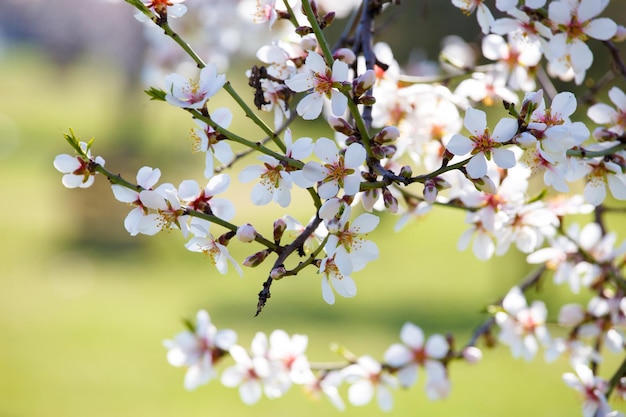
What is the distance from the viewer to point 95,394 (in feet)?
15.9

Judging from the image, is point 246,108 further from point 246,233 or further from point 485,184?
point 485,184

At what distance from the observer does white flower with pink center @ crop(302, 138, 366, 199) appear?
91cm

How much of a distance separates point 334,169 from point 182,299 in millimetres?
6352

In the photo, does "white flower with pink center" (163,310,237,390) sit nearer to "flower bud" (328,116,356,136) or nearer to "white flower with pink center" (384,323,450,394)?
"white flower with pink center" (384,323,450,394)

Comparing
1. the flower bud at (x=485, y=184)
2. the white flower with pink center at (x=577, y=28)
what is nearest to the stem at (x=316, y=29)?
the flower bud at (x=485, y=184)

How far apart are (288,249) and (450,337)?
2.44 feet

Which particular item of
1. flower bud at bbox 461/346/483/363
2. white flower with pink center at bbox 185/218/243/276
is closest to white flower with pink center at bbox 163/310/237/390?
flower bud at bbox 461/346/483/363

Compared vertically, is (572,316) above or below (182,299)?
above

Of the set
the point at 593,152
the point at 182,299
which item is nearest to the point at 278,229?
the point at 593,152

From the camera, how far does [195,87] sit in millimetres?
946

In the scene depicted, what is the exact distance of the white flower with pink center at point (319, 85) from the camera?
93 cm

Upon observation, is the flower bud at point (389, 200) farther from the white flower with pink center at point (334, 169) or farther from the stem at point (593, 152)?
the stem at point (593, 152)

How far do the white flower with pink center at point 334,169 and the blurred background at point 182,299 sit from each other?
668 mm

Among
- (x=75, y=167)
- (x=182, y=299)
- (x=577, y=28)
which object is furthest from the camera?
(x=182, y=299)
